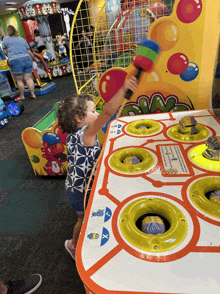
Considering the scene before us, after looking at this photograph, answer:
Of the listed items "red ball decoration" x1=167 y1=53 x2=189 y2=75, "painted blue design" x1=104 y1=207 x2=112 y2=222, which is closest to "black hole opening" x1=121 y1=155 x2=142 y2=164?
"painted blue design" x1=104 y1=207 x2=112 y2=222

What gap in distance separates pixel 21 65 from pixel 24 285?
3.67 meters

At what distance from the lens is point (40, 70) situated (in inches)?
217

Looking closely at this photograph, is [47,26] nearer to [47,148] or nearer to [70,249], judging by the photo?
[47,148]

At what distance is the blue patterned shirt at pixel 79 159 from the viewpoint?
0.95m

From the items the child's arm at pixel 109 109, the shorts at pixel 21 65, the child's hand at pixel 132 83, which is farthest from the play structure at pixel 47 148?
the shorts at pixel 21 65

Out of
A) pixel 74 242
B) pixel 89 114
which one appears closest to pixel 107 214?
pixel 89 114

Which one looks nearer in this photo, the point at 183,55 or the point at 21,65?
the point at 183,55

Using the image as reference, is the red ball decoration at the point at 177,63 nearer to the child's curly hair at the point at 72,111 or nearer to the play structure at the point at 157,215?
the play structure at the point at 157,215

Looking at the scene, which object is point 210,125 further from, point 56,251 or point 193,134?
point 56,251

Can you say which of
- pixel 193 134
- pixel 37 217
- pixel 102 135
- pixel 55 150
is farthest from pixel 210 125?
pixel 37 217

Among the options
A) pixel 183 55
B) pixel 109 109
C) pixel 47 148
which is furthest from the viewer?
pixel 47 148

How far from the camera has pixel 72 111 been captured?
3.18 feet

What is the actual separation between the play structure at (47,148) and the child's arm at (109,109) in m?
0.82

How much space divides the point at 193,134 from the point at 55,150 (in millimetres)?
1151
